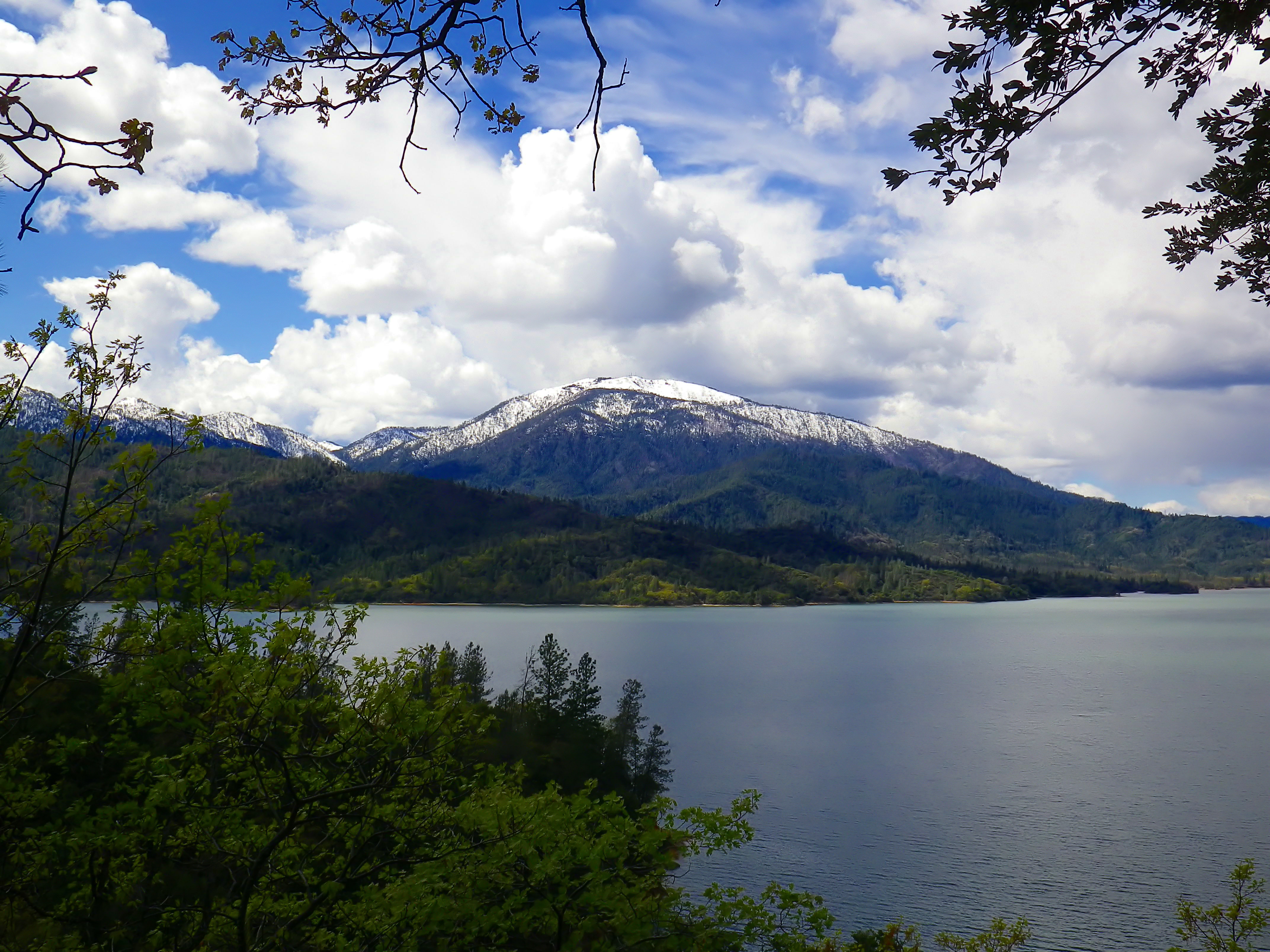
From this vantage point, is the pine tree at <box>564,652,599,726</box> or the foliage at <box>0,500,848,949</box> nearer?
the foliage at <box>0,500,848,949</box>

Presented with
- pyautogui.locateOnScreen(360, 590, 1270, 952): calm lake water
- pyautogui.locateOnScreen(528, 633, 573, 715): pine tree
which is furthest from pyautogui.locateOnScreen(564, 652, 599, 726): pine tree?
pyautogui.locateOnScreen(360, 590, 1270, 952): calm lake water

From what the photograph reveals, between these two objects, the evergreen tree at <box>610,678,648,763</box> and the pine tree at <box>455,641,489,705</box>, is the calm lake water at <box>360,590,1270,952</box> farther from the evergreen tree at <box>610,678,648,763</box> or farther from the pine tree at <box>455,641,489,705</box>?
the pine tree at <box>455,641,489,705</box>

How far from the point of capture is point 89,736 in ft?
45.0

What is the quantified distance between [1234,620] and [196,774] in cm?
→ 20673

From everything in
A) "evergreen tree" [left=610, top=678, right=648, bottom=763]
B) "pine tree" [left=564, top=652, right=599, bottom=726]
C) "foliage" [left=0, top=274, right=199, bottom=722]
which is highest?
"foliage" [left=0, top=274, right=199, bottom=722]

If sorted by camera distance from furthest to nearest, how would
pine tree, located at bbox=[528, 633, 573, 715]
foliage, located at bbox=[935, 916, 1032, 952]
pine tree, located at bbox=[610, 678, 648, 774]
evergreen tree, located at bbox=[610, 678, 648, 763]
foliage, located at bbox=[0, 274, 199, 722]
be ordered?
1. pine tree, located at bbox=[528, 633, 573, 715]
2. evergreen tree, located at bbox=[610, 678, 648, 763]
3. pine tree, located at bbox=[610, 678, 648, 774]
4. foliage, located at bbox=[935, 916, 1032, 952]
5. foliage, located at bbox=[0, 274, 199, 722]

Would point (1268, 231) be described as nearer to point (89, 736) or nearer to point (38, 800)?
point (38, 800)

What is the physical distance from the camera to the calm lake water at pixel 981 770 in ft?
106

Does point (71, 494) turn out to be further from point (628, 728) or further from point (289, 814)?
point (628, 728)

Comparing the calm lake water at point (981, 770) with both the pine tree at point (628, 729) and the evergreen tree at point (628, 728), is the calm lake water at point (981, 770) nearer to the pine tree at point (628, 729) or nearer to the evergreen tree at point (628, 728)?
the pine tree at point (628, 729)

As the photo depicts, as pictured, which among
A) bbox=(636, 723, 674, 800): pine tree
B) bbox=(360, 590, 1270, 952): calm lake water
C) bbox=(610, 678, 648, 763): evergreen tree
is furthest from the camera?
bbox=(610, 678, 648, 763): evergreen tree

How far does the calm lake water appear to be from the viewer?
32438 millimetres

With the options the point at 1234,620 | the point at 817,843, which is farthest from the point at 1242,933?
the point at 1234,620

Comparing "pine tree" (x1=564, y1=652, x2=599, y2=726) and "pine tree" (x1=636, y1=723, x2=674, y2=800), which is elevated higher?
"pine tree" (x1=564, y1=652, x2=599, y2=726)
